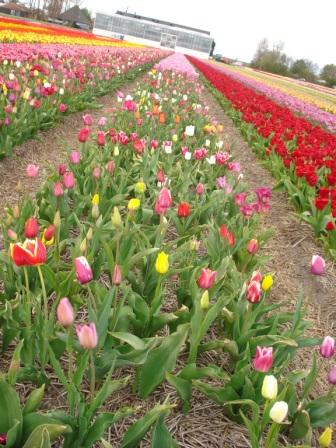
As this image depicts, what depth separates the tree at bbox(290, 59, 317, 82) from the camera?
6506cm

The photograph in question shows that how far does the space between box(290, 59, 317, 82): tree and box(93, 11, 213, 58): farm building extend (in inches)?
533

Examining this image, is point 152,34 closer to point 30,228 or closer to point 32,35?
point 32,35

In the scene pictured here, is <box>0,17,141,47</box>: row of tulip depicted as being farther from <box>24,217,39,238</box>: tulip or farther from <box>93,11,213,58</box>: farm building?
<box>93,11,213,58</box>: farm building

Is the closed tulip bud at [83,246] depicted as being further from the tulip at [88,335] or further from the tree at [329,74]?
Result: the tree at [329,74]

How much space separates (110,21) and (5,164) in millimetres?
69366

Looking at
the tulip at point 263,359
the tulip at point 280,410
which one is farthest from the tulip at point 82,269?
the tulip at point 280,410

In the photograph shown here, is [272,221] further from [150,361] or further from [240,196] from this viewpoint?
[150,361]

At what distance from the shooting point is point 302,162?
477 cm

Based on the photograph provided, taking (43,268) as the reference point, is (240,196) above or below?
above

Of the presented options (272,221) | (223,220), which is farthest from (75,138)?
(223,220)

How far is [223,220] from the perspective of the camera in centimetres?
326

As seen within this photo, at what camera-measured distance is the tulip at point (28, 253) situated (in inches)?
55.1

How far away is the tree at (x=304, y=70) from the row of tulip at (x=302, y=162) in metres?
60.4

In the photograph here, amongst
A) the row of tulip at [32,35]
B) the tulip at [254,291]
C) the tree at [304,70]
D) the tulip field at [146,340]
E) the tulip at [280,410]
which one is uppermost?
the tree at [304,70]
